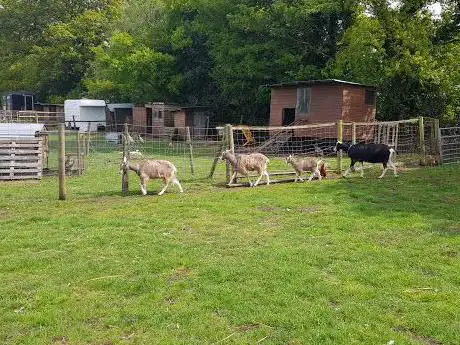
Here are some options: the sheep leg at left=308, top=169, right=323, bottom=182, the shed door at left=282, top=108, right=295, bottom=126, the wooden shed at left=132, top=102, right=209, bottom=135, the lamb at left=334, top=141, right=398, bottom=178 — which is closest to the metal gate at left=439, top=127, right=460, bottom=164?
the lamb at left=334, top=141, right=398, bottom=178

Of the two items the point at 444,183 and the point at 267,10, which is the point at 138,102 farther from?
the point at 444,183

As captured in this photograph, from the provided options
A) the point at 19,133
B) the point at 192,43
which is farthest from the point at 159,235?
the point at 192,43

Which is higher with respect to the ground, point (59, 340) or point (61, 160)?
point (61, 160)

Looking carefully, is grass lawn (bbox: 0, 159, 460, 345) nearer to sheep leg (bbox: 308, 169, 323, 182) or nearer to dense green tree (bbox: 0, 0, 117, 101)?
sheep leg (bbox: 308, 169, 323, 182)

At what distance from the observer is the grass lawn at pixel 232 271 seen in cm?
472

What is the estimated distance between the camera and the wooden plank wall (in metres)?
14.9

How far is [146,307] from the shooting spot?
5.19m

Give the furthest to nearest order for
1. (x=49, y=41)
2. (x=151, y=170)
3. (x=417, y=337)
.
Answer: (x=49, y=41) → (x=151, y=170) → (x=417, y=337)

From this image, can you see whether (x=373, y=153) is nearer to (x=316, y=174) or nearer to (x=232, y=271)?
(x=316, y=174)

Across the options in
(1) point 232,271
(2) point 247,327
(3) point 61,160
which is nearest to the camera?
(2) point 247,327

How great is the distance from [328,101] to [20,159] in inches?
594

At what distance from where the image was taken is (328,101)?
24.9 meters

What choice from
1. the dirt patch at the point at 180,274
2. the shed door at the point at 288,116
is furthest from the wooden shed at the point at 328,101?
the dirt patch at the point at 180,274

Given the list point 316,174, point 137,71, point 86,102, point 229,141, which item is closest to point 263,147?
point 316,174
